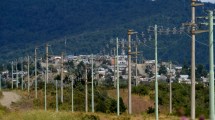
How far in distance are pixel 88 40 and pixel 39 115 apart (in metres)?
148

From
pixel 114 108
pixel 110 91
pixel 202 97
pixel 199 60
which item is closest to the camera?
pixel 114 108

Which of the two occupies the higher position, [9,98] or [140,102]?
[9,98]

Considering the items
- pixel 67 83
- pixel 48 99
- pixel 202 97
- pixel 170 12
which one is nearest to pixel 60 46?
pixel 170 12

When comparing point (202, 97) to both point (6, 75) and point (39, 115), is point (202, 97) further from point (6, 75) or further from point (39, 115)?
point (6, 75)

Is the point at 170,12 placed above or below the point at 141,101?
above

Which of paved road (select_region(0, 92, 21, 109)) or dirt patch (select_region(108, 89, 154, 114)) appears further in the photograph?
paved road (select_region(0, 92, 21, 109))

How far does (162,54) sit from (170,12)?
67044 millimetres

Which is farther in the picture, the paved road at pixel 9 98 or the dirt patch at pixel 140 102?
the paved road at pixel 9 98

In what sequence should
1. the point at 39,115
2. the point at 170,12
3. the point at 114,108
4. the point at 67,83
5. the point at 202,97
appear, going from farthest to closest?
the point at 170,12, the point at 67,83, the point at 202,97, the point at 114,108, the point at 39,115

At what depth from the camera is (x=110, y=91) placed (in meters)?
72.9

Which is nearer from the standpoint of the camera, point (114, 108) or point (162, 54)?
point (114, 108)

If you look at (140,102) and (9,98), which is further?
(9,98)

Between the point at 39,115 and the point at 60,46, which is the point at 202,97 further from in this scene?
the point at 60,46

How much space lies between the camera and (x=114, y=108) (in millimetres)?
55000
